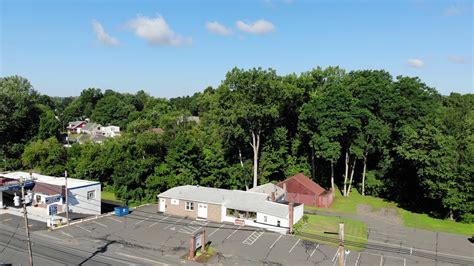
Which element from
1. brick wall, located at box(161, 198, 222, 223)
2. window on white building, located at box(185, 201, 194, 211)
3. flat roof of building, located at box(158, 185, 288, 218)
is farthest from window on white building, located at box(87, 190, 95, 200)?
window on white building, located at box(185, 201, 194, 211)

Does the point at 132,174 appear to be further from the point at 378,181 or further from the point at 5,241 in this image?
the point at 378,181

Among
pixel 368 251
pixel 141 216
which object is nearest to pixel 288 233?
pixel 368 251

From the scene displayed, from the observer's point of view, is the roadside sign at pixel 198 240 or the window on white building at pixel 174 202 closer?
the roadside sign at pixel 198 240

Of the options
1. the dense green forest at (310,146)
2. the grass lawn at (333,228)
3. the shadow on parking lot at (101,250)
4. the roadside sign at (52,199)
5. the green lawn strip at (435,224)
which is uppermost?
the dense green forest at (310,146)

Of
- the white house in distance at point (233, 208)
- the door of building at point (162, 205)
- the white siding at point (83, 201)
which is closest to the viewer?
the white house in distance at point (233, 208)

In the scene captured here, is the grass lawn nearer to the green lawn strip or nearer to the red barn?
the red barn

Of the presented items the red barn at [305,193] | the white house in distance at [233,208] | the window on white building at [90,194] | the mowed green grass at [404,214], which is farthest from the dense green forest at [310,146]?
the white house in distance at [233,208]

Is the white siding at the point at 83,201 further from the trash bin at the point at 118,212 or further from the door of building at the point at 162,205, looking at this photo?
the door of building at the point at 162,205
